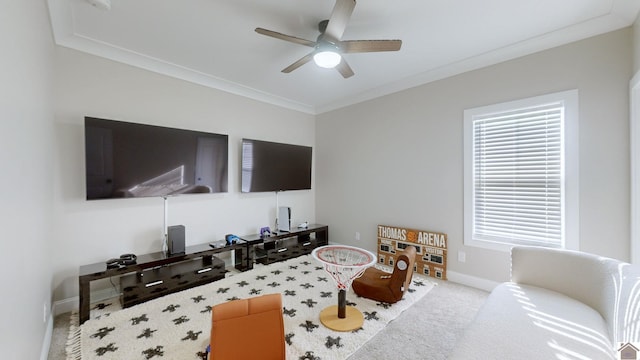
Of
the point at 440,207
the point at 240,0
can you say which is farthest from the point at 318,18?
the point at 440,207

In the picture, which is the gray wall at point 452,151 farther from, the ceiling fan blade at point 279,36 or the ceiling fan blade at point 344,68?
the ceiling fan blade at point 279,36

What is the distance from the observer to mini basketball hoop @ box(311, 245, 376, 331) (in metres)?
2.12

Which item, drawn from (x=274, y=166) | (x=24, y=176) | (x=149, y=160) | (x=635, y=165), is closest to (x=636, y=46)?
(x=635, y=165)

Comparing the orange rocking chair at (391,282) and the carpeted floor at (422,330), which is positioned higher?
the orange rocking chair at (391,282)

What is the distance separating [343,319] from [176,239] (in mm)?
2045

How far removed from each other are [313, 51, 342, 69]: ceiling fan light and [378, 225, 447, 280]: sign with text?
2.42 metres

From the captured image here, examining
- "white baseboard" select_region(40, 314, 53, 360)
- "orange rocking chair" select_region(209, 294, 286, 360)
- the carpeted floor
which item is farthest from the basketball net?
"white baseboard" select_region(40, 314, 53, 360)

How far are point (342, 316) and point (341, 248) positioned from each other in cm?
60

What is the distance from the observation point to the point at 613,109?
2.18 metres

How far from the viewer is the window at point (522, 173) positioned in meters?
2.39

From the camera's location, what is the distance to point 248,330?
58.7 inches

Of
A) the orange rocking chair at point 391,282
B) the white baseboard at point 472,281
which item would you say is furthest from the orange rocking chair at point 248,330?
the white baseboard at point 472,281

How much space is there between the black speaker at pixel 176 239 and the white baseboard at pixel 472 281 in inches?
129

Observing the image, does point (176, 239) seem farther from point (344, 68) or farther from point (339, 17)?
point (339, 17)
